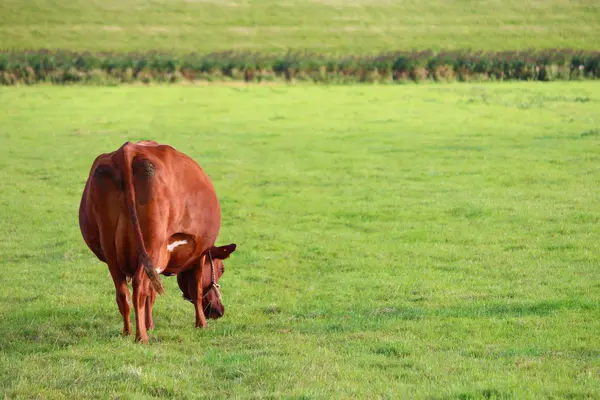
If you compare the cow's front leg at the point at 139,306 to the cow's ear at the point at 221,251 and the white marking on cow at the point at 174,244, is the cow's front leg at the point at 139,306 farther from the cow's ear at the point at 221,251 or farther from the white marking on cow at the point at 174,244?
the cow's ear at the point at 221,251

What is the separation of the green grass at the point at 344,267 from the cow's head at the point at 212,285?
0.70 ft

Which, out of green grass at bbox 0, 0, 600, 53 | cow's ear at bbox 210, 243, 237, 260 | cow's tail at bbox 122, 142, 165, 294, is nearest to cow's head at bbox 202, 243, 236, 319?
cow's ear at bbox 210, 243, 237, 260

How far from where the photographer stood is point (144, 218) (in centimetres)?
798

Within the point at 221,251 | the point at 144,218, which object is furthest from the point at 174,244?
the point at 221,251

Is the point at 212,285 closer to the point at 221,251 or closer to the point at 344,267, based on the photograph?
the point at 221,251

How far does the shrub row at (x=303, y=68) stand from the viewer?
144ft

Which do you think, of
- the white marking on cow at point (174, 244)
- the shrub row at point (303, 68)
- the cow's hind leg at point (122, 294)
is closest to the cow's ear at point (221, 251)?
the white marking on cow at point (174, 244)

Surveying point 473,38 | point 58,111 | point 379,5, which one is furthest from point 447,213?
point 379,5

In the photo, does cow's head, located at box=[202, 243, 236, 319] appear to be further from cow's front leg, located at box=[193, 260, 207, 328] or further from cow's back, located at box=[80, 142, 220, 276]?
cow's back, located at box=[80, 142, 220, 276]

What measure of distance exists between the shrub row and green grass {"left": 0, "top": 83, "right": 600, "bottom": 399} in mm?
15779

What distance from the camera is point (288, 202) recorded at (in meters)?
16.5

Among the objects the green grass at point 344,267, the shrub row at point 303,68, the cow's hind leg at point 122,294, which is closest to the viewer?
the green grass at point 344,267

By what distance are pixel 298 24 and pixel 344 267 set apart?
233 feet

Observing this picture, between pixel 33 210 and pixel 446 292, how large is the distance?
8753 millimetres
